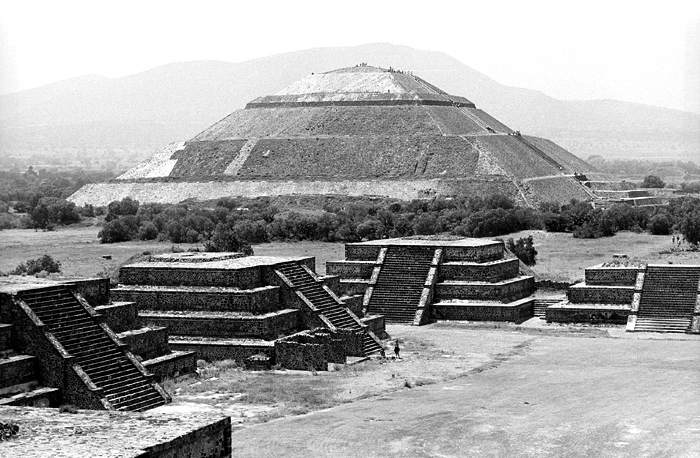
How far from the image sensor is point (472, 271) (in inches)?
1957

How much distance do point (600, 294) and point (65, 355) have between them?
23.7 metres

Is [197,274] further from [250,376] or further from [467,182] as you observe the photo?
[467,182]

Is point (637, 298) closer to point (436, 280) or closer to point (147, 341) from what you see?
point (436, 280)

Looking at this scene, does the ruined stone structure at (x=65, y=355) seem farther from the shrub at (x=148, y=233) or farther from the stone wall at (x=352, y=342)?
the shrub at (x=148, y=233)

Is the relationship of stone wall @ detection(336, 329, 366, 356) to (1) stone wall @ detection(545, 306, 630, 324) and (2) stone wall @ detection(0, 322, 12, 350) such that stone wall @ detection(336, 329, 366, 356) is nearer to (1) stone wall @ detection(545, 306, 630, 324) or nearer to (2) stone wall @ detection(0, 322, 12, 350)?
(1) stone wall @ detection(545, 306, 630, 324)

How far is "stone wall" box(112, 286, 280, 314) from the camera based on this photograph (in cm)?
3872

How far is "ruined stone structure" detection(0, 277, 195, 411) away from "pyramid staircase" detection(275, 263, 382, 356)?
8.31 metres

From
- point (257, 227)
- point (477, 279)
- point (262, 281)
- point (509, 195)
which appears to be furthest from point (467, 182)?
point (262, 281)

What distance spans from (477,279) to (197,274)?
1352cm

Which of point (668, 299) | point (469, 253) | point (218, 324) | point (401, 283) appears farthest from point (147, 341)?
point (668, 299)

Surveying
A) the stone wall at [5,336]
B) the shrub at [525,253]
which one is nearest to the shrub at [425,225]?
the shrub at [525,253]

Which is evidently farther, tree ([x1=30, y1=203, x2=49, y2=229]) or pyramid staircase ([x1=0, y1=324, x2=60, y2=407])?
tree ([x1=30, y1=203, x2=49, y2=229])

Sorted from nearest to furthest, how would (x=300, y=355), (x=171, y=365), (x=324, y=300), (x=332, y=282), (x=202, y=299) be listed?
(x=171, y=365) < (x=300, y=355) < (x=202, y=299) < (x=324, y=300) < (x=332, y=282)

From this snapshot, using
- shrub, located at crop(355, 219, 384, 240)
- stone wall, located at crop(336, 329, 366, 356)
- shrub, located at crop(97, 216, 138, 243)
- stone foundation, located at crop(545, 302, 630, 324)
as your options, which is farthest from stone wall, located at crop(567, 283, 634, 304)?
shrub, located at crop(97, 216, 138, 243)
